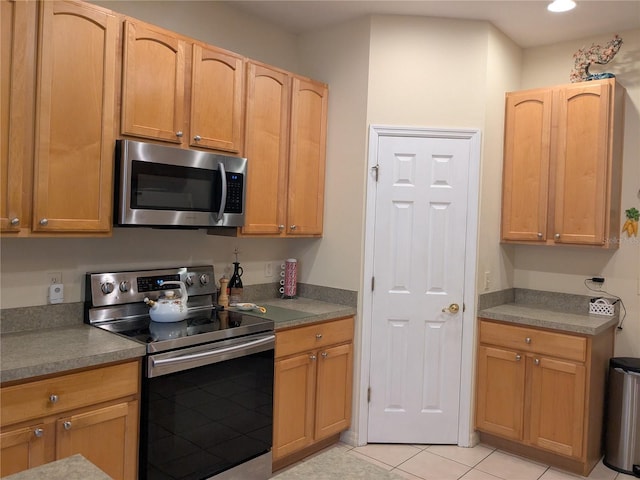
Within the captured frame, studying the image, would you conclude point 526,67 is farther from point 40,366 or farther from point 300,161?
point 40,366

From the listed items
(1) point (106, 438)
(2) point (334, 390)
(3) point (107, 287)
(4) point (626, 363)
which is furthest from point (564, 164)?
(1) point (106, 438)

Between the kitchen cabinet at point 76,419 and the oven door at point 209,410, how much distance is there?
70 mm

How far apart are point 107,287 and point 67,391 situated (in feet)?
2.51

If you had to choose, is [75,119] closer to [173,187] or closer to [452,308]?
[173,187]

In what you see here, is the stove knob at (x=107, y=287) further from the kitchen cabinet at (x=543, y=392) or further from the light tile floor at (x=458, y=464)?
the kitchen cabinet at (x=543, y=392)

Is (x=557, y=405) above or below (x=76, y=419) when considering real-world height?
below

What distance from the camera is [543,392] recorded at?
3.20m

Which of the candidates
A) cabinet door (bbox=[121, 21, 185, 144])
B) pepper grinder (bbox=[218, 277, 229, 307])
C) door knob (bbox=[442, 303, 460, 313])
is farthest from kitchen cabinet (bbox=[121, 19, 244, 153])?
door knob (bbox=[442, 303, 460, 313])

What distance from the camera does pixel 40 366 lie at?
189 centimetres

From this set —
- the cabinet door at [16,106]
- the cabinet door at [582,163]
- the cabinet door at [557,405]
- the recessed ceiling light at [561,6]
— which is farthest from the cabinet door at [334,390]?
the recessed ceiling light at [561,6]

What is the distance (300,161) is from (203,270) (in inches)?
37.5

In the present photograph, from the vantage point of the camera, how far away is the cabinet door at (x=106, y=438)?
1990mm

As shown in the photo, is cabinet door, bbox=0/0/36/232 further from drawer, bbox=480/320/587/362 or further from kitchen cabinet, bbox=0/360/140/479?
drawer, bbox=480/320/587/362

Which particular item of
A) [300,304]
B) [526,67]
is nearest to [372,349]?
[300,304]
